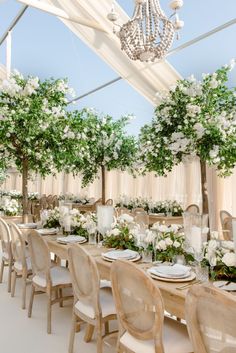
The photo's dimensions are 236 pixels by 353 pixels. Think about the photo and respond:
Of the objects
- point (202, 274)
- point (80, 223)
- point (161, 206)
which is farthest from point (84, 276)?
point (161, 206)

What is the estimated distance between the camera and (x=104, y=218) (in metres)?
3.55

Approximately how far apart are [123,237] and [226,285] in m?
1.40

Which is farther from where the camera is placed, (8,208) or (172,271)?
(8,208)

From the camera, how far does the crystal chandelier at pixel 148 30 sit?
12.2 ft

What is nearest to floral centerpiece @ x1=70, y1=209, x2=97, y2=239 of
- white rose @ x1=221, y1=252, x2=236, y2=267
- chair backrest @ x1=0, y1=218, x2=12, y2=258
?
chair backrest @ x1=0, y1=218, x2=12, y2=258

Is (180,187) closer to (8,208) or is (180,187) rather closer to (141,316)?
(8,208)

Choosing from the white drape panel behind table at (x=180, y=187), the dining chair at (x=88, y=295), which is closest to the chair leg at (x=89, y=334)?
the dining chair at (x=88, y=295)

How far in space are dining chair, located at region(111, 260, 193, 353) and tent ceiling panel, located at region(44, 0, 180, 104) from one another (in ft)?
15.6

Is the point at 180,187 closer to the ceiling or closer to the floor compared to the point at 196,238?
closer to the ceiling

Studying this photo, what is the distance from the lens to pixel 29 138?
464 centimetres

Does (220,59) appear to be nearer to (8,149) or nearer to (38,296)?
(8,149)

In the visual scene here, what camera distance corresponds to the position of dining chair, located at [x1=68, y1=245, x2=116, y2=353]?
2.45 meters

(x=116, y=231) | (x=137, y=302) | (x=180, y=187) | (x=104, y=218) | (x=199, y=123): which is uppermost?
(x=199, y=123)

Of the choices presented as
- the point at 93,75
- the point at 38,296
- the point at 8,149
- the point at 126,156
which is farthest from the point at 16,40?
the point at 38,296
